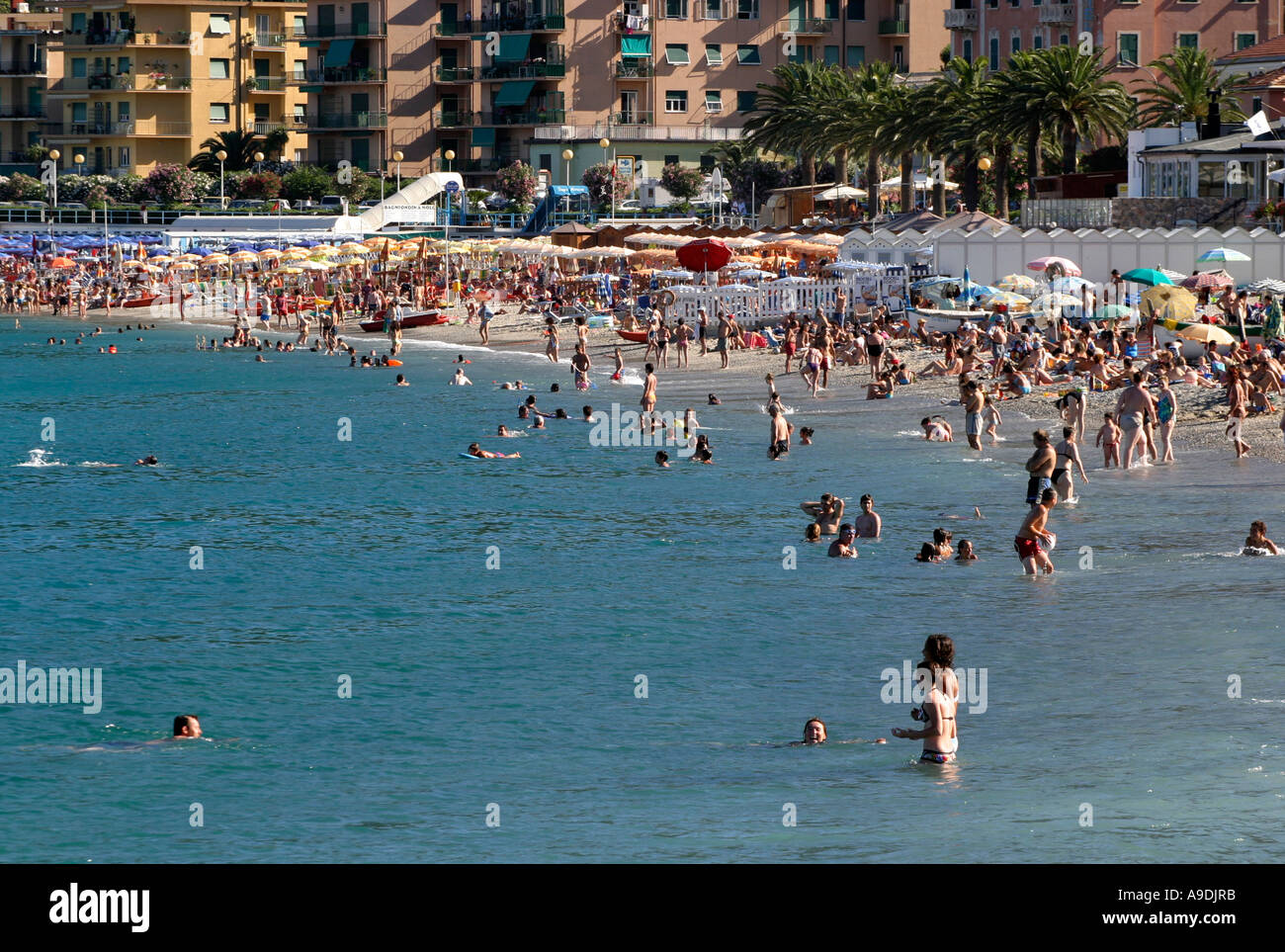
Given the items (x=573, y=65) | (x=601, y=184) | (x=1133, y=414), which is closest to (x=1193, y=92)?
(x=601, y=184)

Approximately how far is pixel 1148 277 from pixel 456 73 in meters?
62.0

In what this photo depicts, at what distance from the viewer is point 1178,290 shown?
4022 cm

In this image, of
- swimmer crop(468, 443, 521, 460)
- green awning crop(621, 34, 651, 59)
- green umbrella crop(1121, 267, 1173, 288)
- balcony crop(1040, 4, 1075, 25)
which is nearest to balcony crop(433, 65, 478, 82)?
green awning crop(621, 34, 651, 59)

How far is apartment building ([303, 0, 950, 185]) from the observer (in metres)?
95.2

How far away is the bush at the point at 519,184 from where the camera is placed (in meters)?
91.6

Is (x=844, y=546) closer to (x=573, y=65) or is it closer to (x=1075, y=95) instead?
(x=1075, y=95)

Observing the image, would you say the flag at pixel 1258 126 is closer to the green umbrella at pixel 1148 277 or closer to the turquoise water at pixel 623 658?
the green umbrella at pixel 1148 277

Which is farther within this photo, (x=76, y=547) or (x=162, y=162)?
(x=162, y=162)

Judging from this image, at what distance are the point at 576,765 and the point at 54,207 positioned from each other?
83.8 metres

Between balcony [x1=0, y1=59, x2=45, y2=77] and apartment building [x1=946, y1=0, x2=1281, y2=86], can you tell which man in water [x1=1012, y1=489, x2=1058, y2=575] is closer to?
apartment building [x1=946, y1=0, x2=1281, y2=86]

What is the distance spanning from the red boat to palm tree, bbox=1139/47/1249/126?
27.6m

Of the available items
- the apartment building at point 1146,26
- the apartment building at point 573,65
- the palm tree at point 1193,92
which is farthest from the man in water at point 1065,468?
the apartment building at point 573,65
